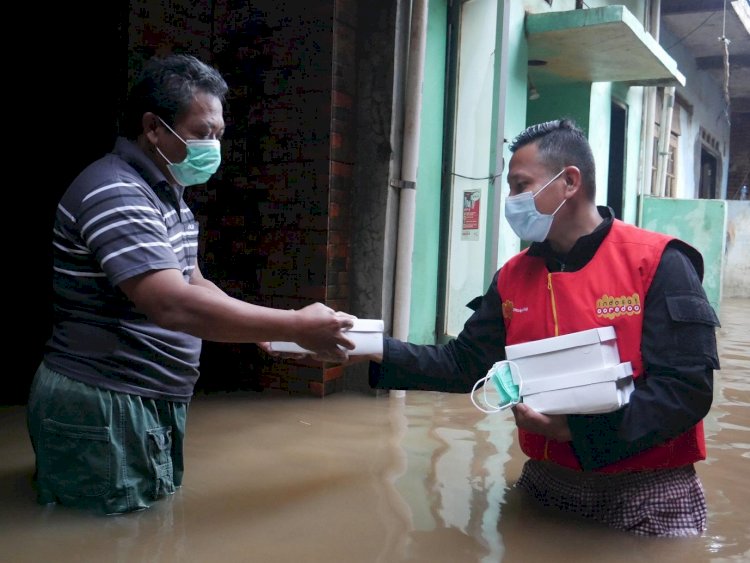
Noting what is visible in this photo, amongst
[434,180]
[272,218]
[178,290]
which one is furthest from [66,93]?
[178,290]

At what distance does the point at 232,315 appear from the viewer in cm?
224

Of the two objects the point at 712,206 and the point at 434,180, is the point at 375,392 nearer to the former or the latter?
the point at 434,180

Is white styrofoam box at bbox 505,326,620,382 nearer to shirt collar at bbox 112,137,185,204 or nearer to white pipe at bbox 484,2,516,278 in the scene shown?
shirt collar at bbox 112,137,185,204

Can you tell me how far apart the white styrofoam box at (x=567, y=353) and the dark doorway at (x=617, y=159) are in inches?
291

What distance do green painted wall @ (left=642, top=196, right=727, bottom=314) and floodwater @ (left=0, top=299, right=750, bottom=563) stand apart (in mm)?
5827

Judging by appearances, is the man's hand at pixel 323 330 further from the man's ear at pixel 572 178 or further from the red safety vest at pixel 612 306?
the man's ear at pixel 572 178

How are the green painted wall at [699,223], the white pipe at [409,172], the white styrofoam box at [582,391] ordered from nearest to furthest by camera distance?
the white styrofoam box at [582,391] < the white pipe at [409,172] < the green painted wall at [699,223]

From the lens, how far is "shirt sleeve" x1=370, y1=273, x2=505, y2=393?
2.74 meters

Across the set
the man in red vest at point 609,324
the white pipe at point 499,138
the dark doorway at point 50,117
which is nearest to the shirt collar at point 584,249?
the man in red vest at point 609,324

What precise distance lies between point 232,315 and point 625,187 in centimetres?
797

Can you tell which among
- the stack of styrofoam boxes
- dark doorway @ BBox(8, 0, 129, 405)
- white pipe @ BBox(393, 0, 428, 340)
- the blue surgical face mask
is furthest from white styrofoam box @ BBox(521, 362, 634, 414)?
dark doorway @ BBox(8, 0, 129, 405)

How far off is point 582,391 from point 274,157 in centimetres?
282

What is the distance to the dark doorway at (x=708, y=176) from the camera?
16.8 meters

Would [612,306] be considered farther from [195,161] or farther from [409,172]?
[409,172]
